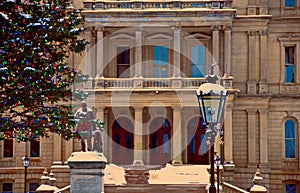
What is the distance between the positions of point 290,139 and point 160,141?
7.84m

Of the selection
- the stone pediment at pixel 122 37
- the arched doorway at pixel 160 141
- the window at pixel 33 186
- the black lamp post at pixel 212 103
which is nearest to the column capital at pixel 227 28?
the stone pediment at pixel 122 37

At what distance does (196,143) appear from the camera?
3934 cm

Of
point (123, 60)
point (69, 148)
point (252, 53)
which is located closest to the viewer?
point (69, 148)

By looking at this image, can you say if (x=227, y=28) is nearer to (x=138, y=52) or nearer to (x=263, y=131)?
(x=138, y=52)

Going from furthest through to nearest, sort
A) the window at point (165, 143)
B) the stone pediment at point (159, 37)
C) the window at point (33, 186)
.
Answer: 1. the window at point (165, 143)
2. the stone pediment at point (159, 37)
3. the window at point (33, 186)

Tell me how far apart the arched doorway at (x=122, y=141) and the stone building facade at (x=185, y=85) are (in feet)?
0.20

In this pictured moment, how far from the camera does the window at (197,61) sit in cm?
3922

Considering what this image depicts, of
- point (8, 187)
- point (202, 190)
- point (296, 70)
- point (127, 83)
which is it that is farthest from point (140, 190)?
point (296, 70)

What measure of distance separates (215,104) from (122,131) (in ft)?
79.1

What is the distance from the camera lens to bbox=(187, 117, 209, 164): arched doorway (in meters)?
38.9

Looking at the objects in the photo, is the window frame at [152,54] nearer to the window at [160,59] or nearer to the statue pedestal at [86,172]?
the window at [160,59]

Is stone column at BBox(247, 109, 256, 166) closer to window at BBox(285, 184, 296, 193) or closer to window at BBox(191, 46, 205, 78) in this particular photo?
window at BBox(285, 184, 296, 193)

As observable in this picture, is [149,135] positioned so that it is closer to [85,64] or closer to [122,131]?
[122,131]

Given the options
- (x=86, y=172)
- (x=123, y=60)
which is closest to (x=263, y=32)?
(x=123, y=60)
